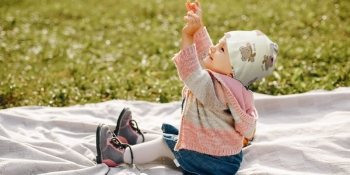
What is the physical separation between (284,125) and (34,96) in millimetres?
2608

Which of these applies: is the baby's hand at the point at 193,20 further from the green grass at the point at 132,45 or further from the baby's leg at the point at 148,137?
the green grass at the point at 132,45

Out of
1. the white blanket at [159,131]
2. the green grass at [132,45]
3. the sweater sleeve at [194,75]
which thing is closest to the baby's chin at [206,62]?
the sweater sleeve at [194,75]

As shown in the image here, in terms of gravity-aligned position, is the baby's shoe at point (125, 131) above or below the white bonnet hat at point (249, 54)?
below

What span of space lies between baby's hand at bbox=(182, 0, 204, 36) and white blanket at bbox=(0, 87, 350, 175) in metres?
1.00

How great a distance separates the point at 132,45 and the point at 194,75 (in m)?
3.70

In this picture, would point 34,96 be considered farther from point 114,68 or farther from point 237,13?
point 237,13

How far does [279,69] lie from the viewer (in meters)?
4.88

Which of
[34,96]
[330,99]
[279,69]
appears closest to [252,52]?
[330,99]

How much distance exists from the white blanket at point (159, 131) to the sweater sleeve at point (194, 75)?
2.33 feet

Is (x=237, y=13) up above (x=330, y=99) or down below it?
above

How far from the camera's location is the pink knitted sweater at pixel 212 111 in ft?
8.42

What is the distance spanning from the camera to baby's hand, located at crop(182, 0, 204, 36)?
277 cm

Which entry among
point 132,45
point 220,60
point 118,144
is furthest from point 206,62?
point 132,45

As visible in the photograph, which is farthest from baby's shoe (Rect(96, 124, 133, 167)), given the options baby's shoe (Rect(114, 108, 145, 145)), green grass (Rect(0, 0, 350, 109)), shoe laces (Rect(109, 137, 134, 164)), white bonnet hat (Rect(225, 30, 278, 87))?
green grass (Rect(0, 0, 350, 109))
